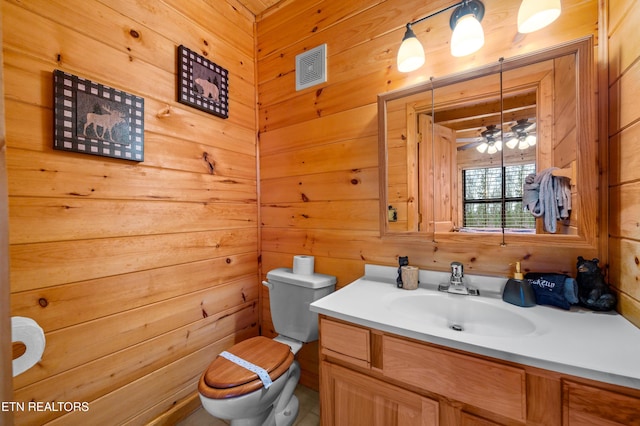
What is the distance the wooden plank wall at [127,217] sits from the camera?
3.24ft

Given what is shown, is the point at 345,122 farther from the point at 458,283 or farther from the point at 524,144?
the point at 458,283

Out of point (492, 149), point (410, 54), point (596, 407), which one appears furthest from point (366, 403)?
point (410, 54)

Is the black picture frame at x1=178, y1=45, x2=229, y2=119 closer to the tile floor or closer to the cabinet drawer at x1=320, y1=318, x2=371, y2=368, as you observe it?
the cabinet drawer at x1=320, y1=318, x2=371, y2=368

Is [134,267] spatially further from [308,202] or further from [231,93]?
[231,93]

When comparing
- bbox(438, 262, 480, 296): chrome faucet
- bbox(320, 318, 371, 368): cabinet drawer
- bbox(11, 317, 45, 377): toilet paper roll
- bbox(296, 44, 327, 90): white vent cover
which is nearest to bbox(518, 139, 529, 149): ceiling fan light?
bbox(438, 262, 480, 296): chrome faucet

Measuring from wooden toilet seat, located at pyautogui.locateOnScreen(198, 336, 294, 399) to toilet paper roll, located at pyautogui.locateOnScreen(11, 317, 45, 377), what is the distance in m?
0.66

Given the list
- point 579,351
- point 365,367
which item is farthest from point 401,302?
point 579,351

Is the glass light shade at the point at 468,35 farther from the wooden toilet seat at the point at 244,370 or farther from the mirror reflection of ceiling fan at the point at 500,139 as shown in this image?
the wooden toilet seat at the point at 244,370

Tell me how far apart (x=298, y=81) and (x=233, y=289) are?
4.60 ft

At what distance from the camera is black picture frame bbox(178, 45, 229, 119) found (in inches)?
56.4

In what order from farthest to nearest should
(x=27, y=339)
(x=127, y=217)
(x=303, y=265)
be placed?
(x=303, y=265) → (x=127, y=217) → (x=27, y=339)

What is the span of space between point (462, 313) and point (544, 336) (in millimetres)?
326

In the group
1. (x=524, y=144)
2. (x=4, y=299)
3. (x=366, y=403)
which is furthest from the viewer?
(x=524, y=144)

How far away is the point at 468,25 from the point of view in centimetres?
110
